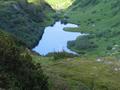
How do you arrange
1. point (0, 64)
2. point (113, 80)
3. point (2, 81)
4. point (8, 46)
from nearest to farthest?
point (2, 81) → point (0, 64) → point (8, 46) → point (113, 80)

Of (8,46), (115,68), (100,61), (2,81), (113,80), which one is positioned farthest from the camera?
(100,61)

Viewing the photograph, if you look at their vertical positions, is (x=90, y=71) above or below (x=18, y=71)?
above

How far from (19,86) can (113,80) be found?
46779 mm

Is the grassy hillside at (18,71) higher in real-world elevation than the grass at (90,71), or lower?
lower

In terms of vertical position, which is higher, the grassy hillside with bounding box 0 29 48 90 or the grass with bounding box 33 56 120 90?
the grass with bounding box 33 56 120 90

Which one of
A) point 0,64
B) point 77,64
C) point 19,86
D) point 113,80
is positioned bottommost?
point 19,86

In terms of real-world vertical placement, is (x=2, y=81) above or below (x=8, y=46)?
below

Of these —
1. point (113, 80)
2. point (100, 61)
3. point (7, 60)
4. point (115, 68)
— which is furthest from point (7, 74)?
point (100, 61)

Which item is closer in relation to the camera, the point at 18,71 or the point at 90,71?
the point at 18,71

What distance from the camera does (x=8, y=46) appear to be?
114 ft

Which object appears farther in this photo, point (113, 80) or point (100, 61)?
point (100, 61)

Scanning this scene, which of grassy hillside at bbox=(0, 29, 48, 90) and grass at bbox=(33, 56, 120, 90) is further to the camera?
grass at bbox=(33, 56, 120, 90)

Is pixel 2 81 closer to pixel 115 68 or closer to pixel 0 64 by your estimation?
pixel 0 64

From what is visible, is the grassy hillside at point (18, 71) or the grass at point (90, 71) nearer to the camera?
the grassy hillside at point (18, 71)
